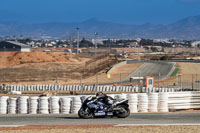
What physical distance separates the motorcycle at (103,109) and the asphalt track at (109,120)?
0.28 m

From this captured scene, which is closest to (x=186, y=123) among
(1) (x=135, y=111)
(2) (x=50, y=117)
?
(1) (x=135, y=111)

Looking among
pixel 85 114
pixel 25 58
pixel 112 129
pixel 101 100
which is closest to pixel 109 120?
A: pixel 101 100

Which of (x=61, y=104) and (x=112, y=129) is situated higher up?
(x=61, y=104)

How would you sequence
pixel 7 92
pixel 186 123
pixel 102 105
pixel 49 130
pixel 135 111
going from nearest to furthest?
pixel 49 130 < pixel 186 123 < pixel 102 105 < pixel 135 111 < pixel 7 92

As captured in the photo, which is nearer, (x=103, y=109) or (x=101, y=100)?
(x=103, y=109)

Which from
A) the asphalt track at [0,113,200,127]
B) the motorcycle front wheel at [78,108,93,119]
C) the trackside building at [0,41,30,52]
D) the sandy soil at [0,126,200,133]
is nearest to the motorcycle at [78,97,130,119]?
the motorcycle front wheel at [78,108,93,119]

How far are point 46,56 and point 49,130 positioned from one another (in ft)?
318

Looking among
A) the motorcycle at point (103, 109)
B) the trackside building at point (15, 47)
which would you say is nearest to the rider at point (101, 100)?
the motorcycle at point (103, 109)

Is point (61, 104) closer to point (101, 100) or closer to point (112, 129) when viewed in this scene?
point (101, 100)

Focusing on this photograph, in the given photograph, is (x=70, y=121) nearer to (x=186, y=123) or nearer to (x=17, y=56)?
A: (x=186, y=123)

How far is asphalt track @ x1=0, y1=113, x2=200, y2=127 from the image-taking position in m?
21.1

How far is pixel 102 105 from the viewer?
22422mm

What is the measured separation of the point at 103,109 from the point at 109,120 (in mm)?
680

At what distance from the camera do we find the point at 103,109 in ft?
73.9
